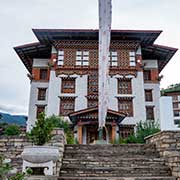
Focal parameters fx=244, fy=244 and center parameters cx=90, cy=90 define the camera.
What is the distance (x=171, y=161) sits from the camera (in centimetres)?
667

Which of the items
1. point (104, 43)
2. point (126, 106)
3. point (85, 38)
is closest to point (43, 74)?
point (85, 38)

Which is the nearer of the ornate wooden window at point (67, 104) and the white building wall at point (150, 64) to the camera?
the ornate wooden window at point (67, 104)

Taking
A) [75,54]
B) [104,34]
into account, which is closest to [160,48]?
[75,54]

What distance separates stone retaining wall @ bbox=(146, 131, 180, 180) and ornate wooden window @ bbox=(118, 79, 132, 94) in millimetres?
13427

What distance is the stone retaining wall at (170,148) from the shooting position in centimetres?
652

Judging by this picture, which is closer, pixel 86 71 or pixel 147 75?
pixel 86 71

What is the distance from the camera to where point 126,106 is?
2061cm

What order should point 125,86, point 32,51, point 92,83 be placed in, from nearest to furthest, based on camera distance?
point 92,83
point 125,86
point 32,51

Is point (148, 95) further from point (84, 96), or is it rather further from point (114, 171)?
point (114, 171)

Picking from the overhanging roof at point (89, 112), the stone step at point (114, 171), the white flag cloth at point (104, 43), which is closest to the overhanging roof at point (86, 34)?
the overhanging roof at point (89, 112)

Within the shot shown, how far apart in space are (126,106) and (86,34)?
7.08 meters

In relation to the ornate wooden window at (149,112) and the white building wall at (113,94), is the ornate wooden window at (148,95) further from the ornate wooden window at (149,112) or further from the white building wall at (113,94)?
the white building wall at (113,94)

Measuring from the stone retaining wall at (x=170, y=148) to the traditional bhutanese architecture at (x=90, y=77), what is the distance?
1206 cm

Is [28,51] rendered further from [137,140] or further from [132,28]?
[137,140]
